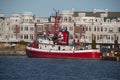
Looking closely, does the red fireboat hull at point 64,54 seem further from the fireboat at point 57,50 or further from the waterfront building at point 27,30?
the waterfront building at point 27,30

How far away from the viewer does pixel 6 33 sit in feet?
490

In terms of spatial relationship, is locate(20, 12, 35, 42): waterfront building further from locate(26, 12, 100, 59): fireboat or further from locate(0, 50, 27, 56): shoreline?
locate(26, 12, 100, 59): fireboat

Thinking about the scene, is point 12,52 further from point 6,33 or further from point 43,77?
point 43,77

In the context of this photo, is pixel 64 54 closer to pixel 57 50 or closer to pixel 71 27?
pixel 57 50

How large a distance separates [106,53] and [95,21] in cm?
3074

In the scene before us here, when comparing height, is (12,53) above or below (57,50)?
below

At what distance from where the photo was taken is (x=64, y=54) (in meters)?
120

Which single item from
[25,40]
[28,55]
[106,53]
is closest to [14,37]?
[25,40]

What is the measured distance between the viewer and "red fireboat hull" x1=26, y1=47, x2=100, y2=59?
4628 inches

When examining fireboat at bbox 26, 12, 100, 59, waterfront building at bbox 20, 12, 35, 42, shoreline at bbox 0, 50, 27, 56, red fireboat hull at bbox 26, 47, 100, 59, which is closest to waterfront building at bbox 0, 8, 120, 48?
waterfront building at bbox 20, 12, 35, 42

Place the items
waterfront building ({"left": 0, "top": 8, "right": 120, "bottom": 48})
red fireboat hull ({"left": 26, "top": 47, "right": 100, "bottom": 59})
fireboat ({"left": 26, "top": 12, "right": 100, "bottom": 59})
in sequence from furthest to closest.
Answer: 1. waterfront building ({"left": 0, "top": 8, "right": 120, "bottom": 48})
2. fireboat ({"left": 26, "top": 12, "right": 100, "bottom": 59})
3. red fireboat hull ({"left": 26, "top": 47, "right": 100, "bottom": 59})

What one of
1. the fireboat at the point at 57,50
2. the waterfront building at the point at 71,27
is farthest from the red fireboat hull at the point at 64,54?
the waterfront building at the point at 71,27

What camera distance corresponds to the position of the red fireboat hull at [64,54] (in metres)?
118

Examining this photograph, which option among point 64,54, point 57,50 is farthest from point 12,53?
point 64,54
